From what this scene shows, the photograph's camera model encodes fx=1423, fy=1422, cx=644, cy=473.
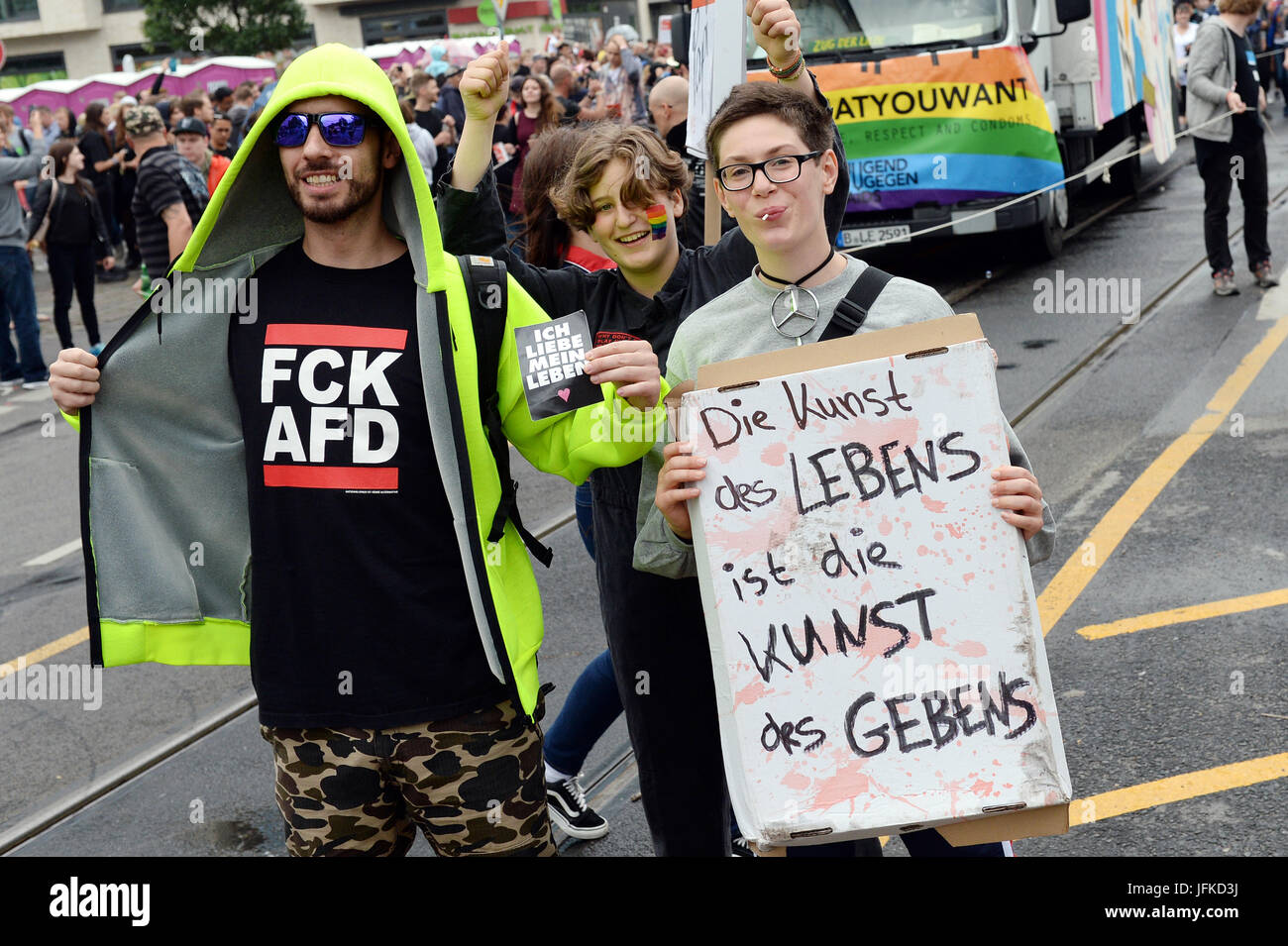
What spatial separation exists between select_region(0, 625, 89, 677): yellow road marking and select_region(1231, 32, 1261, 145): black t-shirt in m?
7.74

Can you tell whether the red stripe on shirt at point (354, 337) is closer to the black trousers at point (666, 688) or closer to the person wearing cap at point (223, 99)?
the black trousers at point (666, 688)

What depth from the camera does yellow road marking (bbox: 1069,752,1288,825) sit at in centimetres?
369

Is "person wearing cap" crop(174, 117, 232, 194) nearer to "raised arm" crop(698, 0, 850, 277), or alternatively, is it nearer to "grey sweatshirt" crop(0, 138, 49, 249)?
"grey sweatshirt" crop(0, 138, 49, 249)

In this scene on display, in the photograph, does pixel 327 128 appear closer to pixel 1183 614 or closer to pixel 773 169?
pixel 773 169

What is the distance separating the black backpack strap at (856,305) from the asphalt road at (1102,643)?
1.01 meters

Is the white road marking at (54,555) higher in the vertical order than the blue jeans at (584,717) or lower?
lower

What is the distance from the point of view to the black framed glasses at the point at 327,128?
251 centimetres

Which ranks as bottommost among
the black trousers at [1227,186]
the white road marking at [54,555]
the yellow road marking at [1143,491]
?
the white road marking at [54,555]

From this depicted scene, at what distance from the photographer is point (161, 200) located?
336 inches

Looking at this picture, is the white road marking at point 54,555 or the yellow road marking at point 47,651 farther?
the white road marking at point 54,555

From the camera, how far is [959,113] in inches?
419

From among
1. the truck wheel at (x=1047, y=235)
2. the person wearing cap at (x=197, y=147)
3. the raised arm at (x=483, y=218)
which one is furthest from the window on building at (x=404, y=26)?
the raised arm at (x=483, y=218)

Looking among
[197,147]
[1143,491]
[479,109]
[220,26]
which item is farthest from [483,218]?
[220,26]
